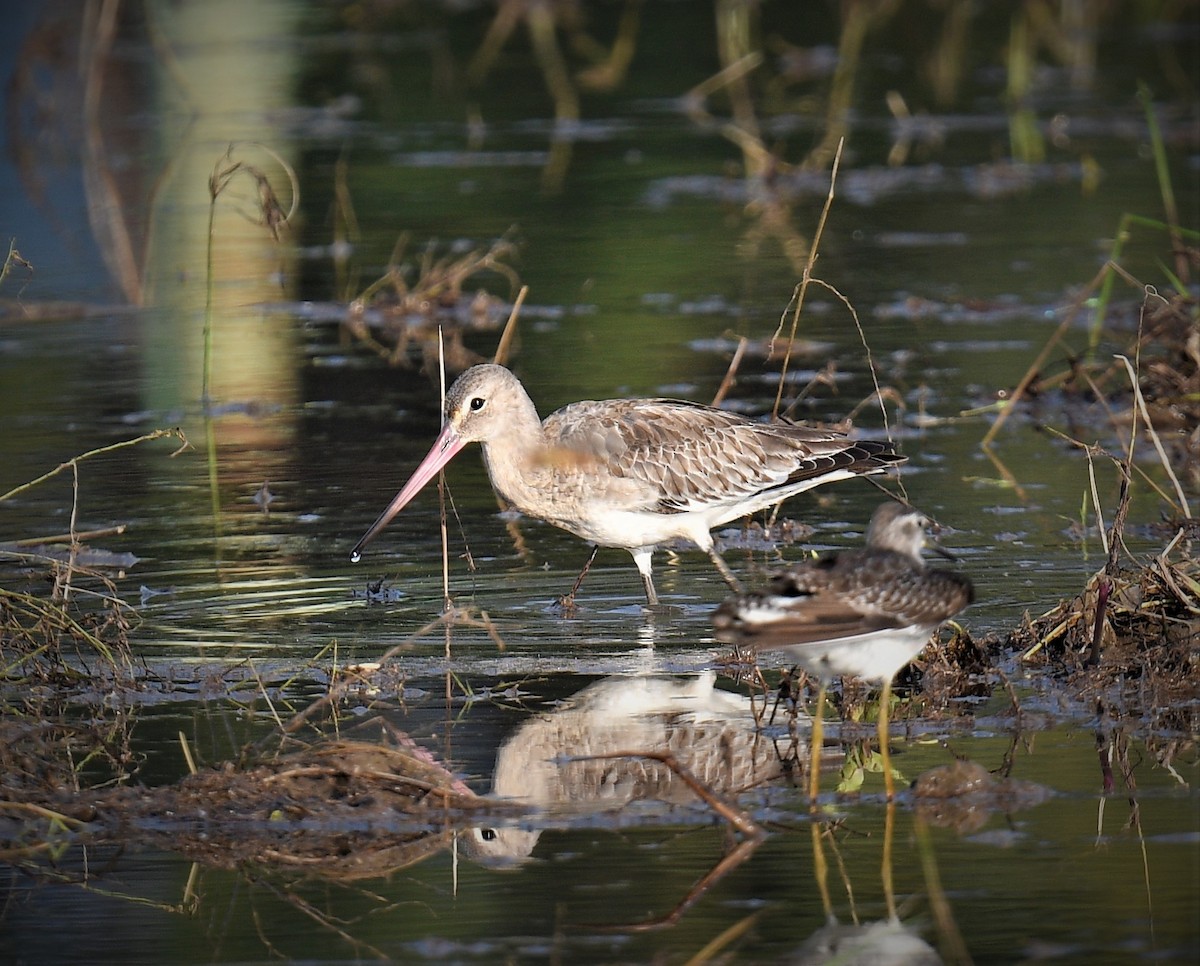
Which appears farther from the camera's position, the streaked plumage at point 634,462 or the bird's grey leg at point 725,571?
the streaked plumage at point 634,462

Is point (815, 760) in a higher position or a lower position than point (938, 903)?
higher

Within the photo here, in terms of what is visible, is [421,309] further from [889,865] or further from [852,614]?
[889,865]

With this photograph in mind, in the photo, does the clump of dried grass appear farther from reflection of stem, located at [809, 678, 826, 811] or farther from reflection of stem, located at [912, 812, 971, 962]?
reflection of stem, located at [912, 812, 971, 962]

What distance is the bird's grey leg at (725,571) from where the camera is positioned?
8414 mm

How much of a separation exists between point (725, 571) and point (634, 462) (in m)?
0.58

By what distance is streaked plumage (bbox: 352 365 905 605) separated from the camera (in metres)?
8.62

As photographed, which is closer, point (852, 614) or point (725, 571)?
point (852, 614)

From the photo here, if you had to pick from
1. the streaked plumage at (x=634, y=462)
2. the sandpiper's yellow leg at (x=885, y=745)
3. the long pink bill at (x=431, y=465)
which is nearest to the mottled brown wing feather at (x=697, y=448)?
the streaked plumage at (x=634, y=462)

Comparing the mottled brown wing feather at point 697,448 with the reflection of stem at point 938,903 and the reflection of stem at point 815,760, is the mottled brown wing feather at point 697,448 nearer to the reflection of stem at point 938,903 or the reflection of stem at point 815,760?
the reflection of stem at point 815,760

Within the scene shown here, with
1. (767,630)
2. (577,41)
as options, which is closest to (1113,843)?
(767,630)

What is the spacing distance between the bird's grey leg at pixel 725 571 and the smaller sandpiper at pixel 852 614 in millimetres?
1915

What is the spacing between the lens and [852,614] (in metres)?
6.05

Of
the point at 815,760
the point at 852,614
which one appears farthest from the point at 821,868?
the point at 852,614

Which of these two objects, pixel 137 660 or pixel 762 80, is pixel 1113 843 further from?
pixel 762 80
